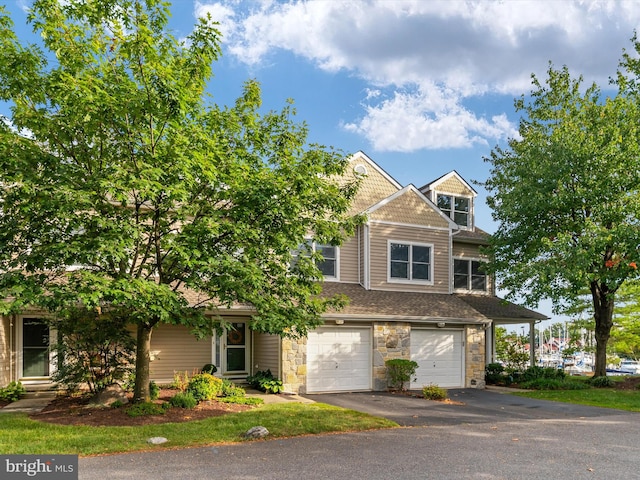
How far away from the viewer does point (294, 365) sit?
1600 cm

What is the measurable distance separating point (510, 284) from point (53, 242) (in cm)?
1596

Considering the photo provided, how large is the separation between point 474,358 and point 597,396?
161 inches

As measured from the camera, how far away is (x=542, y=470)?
7.35 m

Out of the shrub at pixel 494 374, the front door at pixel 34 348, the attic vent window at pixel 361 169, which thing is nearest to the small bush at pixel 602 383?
the shrub at pixel 494 374

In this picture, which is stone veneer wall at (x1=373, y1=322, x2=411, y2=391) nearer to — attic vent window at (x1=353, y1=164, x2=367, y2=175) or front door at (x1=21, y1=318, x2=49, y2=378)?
attic vent window at (x1=353, y1=164, x2=367, y2=175)

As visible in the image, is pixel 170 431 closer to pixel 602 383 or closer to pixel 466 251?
pixel 466 251

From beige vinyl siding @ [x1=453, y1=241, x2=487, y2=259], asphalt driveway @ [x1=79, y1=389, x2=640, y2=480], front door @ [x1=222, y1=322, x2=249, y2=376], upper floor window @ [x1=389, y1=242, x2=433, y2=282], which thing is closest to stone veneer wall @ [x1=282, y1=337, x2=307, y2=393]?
front door @ [x1=222, y1=322, x2=249, y2=376]

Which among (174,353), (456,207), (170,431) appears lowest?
(170,431)

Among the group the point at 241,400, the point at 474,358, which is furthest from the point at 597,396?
the point at 241,400

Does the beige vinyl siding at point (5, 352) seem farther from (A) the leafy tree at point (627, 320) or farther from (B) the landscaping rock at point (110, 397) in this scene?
(A) the leafy tree at point (627, 320)

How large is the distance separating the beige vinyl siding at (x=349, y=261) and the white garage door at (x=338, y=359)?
2.56 m

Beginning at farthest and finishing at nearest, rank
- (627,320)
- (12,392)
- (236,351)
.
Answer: (627,320), (236,351), (12,392)

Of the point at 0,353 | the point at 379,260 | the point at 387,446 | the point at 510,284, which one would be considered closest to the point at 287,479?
the point at 387,446

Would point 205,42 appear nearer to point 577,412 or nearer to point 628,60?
point 577,412
